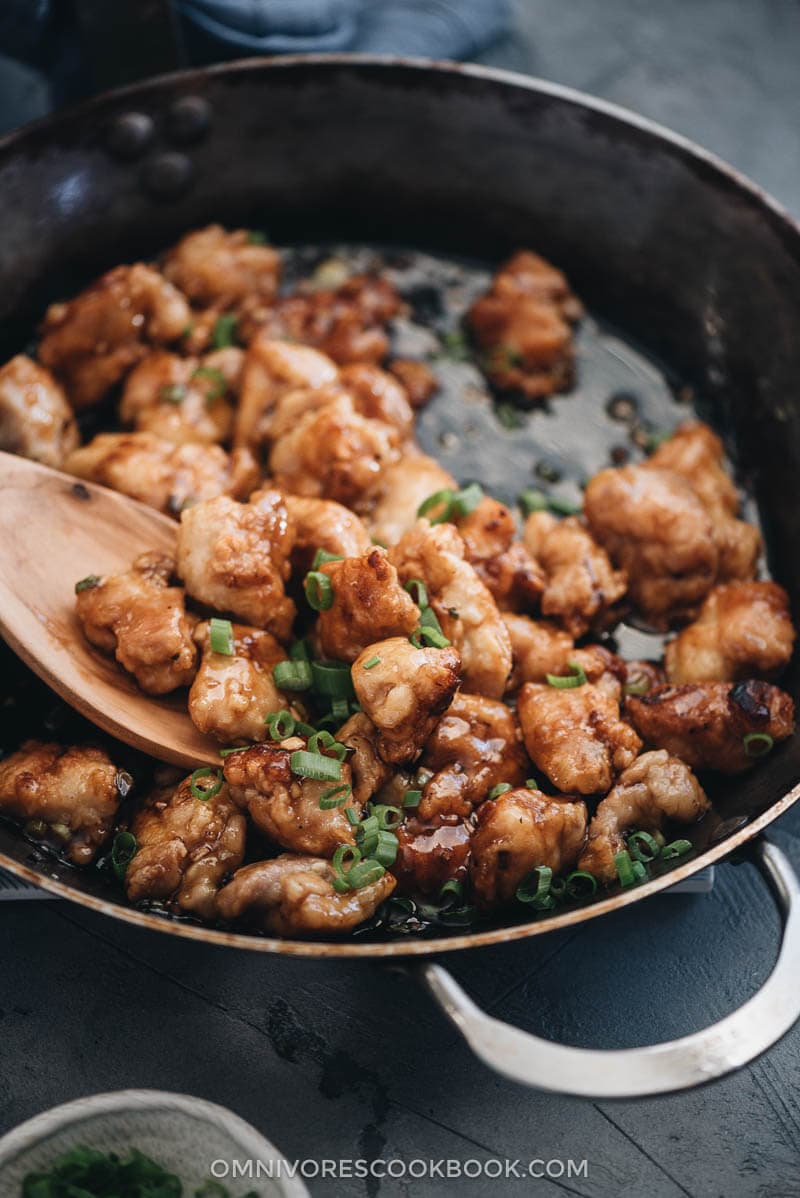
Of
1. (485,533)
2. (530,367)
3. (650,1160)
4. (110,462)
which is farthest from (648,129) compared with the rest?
(650,1160)

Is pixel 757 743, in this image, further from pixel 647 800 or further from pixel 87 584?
pixel 87 584

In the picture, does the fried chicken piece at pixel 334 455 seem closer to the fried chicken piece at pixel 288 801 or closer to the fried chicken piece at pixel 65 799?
the fried chicken piece at pixel 288 801

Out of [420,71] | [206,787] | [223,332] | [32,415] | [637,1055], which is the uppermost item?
[420,71]

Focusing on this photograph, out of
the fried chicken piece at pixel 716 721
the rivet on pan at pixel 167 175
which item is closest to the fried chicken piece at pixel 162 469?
the rivet on pan at pixel 167 175

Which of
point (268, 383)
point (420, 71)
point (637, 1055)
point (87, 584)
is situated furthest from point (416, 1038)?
point (420, 71)

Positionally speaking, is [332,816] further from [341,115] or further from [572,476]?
[341,115]

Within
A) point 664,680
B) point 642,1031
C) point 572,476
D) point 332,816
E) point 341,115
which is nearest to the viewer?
point 332,816

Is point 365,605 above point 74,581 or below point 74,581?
above

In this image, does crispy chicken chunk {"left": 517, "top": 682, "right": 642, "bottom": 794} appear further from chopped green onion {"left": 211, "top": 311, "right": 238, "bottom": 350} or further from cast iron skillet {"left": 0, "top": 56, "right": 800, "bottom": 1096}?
chopped green onion {"left": 211, "top": 311, "right": 238, "bottom": 350}
